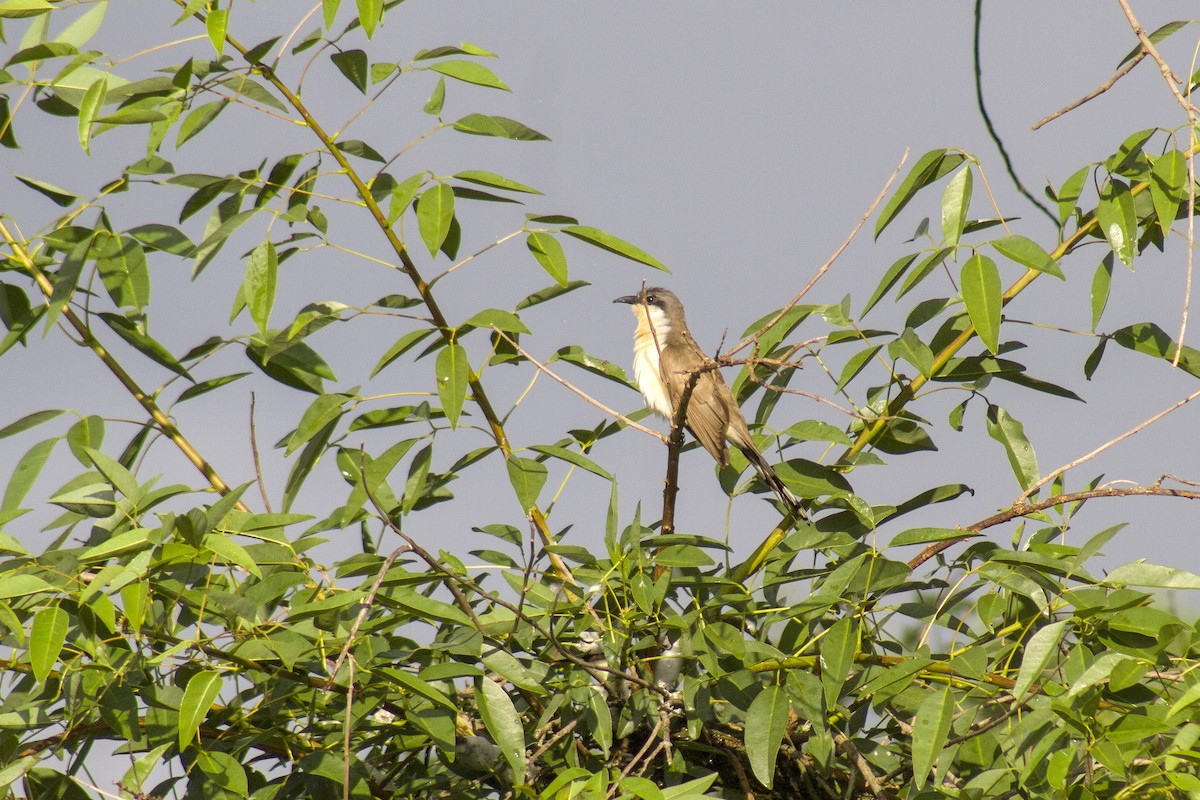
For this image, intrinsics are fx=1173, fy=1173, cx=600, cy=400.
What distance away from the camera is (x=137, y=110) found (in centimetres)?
292

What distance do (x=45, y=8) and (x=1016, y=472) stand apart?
9.31 feet

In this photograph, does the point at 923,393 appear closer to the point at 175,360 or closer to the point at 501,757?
the point at 501,757

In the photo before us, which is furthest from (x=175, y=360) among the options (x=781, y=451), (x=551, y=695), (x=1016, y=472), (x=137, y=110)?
(x=1016, y=472)

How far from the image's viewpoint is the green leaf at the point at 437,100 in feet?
10.4

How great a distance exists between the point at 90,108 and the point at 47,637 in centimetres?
128

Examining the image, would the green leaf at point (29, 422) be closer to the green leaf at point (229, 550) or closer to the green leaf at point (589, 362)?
the green leaf at point (229, 550)

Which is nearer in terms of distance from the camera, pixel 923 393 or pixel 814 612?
pixel 814 612

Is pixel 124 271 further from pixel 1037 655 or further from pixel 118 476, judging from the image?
pixel 1037 655

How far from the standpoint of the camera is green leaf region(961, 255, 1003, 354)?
282 cm

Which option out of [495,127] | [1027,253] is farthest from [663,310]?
[1027,253]

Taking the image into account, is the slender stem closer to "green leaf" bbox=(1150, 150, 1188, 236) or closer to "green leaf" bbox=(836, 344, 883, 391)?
"green leaf" bbox=(836, 344, 883, 391)

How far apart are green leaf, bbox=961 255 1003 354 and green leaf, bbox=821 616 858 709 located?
769 millimetres

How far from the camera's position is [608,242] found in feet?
10.8

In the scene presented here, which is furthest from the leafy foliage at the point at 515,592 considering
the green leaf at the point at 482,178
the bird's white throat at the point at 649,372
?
the bird's white throat at the point at 649,372
